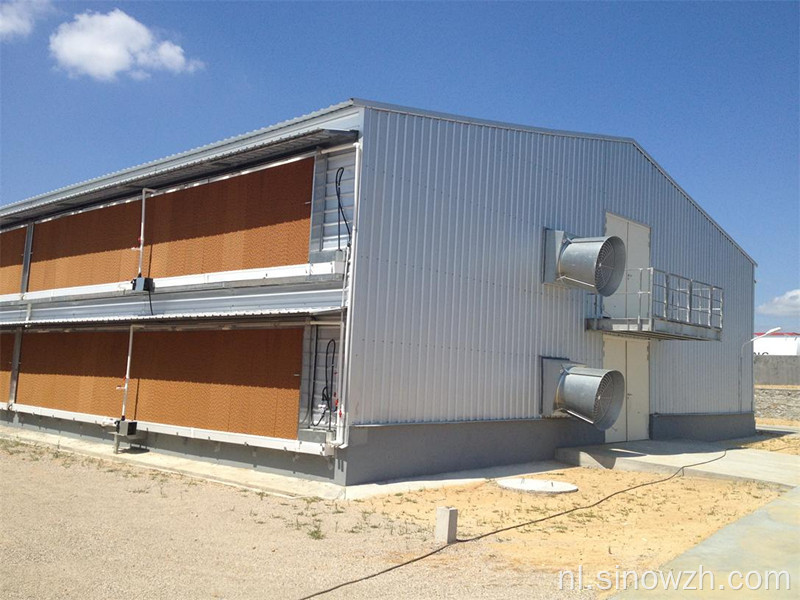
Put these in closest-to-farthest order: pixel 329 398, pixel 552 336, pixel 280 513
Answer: pixel 280 513, pixel 329 398, pixel 552 336

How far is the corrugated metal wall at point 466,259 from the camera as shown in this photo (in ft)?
38.7

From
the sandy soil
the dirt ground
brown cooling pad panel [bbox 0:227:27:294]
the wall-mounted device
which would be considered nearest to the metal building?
the wall-mounted device

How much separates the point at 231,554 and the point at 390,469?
4.90 m

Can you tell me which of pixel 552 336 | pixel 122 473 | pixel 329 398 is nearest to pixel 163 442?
pixel 122 473

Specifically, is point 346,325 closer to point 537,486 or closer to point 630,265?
point 537,486

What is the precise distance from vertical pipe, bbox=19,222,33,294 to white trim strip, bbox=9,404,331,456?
13.1ft

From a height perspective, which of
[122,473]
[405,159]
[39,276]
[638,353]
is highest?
[405,159]

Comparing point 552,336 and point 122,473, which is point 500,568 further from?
point 552,336

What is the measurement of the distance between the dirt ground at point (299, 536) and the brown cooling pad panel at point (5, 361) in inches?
313

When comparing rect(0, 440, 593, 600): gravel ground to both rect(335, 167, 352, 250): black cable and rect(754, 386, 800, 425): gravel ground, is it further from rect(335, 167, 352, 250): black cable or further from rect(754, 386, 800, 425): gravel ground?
rect(754, 386, 800, 425): gravel ground

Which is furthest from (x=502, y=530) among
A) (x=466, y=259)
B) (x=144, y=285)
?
(x=144, y=285)

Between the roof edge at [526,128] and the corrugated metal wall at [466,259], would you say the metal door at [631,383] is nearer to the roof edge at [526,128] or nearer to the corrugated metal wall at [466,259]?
the corrugated metal wall at [466,259]

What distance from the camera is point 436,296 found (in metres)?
12.8

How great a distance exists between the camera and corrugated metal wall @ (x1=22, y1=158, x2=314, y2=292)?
12648 mm
